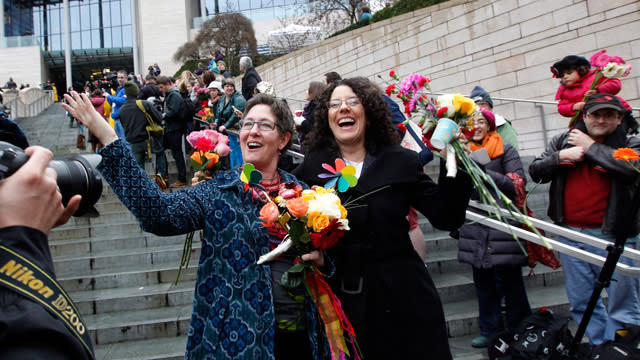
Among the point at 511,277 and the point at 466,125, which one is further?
the point at 511,277

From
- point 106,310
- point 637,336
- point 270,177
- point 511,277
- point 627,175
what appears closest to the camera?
point 270,177

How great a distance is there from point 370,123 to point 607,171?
2.05 m

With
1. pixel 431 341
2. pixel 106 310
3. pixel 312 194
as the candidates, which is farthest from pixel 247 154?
pixel 106 310

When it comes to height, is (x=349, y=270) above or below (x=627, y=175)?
below

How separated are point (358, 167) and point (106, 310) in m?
3.79

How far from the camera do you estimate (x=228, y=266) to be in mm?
2061

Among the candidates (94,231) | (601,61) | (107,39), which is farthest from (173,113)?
(107,39)

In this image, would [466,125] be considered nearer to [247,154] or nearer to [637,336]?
[247,154]

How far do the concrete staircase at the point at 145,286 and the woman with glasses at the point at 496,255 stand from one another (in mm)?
345

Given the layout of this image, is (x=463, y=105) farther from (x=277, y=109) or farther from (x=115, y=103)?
(x=115, y=103)

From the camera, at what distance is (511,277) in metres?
3.97

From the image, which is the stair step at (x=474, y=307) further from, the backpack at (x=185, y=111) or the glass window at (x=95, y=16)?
Answer: the glass window at (x=95, y=16)

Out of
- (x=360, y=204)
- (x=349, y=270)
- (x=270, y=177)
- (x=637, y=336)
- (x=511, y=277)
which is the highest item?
Result: (x=270, y=177)

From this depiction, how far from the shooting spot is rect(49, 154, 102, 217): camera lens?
117cm
